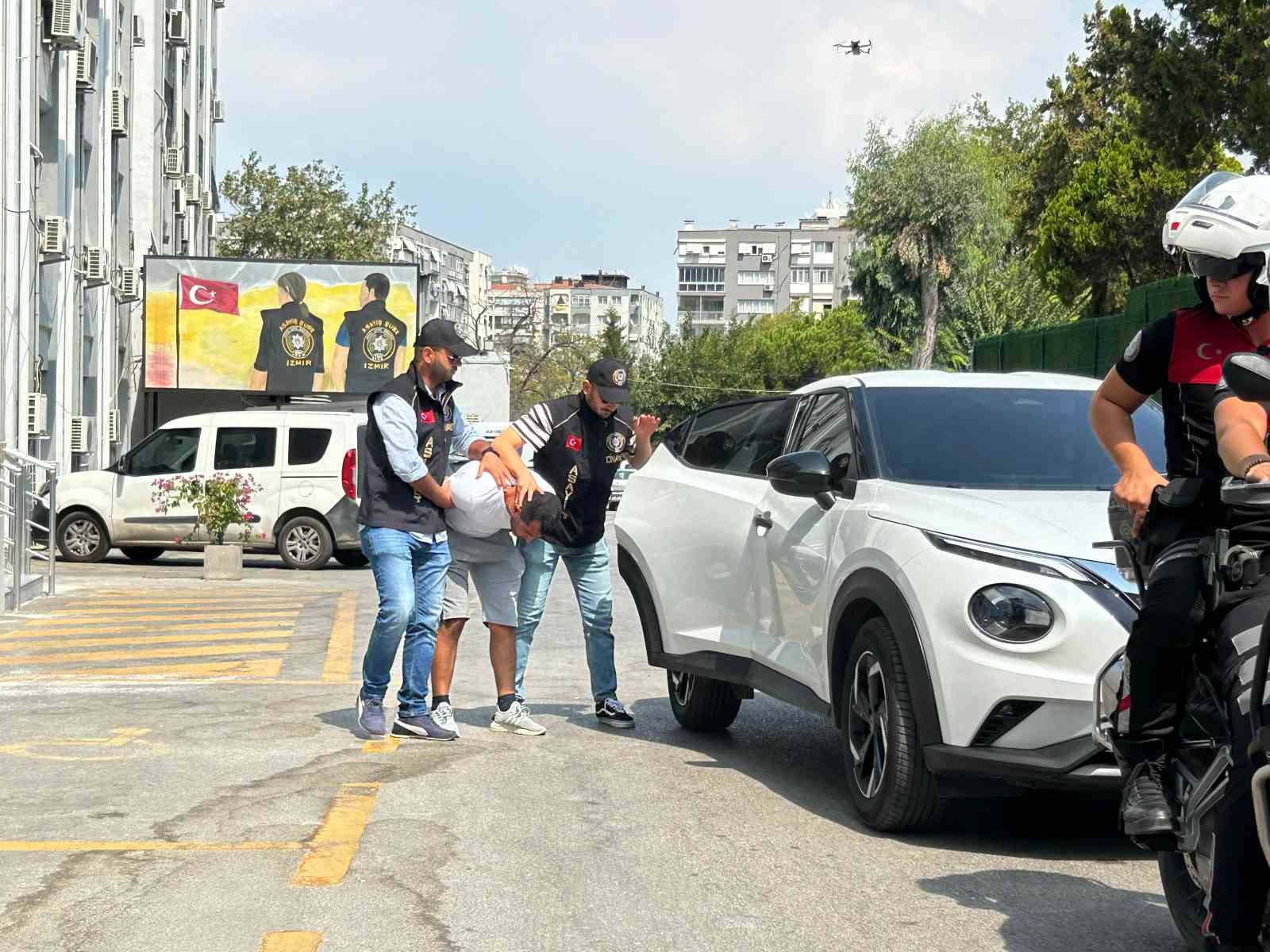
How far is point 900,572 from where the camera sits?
6.03 meters

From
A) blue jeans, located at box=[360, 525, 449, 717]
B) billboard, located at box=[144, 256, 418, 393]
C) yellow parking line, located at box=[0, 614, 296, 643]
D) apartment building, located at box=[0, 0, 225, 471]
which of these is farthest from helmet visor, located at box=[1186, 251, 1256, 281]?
billboard, located at box=[144, 256, 418, 393]

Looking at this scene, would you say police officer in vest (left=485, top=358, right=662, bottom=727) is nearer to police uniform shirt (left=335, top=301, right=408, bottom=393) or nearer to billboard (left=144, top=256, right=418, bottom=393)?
billboard (left=144, top=256, right=418, bottom=393)

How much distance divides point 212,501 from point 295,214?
130 ft

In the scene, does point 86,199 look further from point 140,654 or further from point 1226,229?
point 1226,229

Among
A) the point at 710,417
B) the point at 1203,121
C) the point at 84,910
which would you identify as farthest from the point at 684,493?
the point at 1203,121

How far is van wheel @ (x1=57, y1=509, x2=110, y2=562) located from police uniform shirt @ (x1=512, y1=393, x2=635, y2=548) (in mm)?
15910

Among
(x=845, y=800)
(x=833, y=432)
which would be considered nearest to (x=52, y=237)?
(x=833, y=432)

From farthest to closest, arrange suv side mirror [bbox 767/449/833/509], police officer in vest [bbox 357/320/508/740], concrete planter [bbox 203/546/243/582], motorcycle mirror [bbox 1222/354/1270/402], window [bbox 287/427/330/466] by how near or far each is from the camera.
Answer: window [bbox 287/427/330/466] → concrete planter [bbox 203/546/243/582] → police officer in vest [bbox 357/320/508/740] → suv side mirror [bbox 767/449/833/509] → motorcycle mirror [bbox 1222/354/1270/402]

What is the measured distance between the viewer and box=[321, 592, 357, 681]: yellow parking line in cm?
1127

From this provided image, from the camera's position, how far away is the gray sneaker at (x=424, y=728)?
8.34 metres

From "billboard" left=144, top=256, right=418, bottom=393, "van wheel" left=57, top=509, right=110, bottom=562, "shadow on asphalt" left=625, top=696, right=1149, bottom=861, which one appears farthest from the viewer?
"billboard" left=144, top=256, right=418, bottom=393

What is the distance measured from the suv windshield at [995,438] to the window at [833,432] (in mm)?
136

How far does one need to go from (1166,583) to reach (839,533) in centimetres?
263

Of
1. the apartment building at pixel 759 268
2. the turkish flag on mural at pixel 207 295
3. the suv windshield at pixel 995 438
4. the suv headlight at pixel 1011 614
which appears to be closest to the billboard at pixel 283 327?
the turkish flag on mural at pixel 207 295
